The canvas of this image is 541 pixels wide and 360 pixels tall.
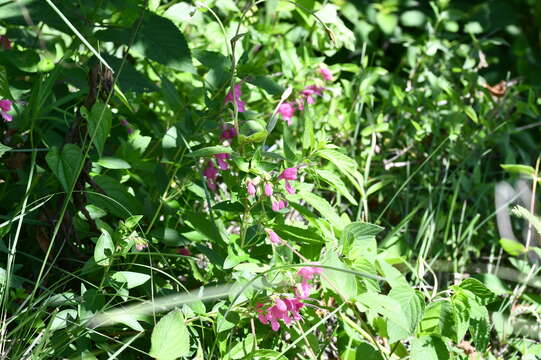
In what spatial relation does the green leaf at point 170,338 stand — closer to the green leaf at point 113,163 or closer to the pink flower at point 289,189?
the pink flower at point 289,189

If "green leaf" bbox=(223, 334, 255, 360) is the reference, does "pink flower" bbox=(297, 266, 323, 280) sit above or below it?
above

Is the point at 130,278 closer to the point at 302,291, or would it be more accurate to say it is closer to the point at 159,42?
the point at 302,291

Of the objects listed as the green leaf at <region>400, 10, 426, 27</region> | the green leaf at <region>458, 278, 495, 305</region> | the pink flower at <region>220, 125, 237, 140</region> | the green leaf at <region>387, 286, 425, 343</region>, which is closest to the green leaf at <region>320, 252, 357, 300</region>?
the green leaf at <region>387, 286, 425, 343</region>

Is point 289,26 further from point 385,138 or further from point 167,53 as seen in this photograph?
point 167,53

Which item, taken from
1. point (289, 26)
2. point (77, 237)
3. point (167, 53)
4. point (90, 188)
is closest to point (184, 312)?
point (77, 237)

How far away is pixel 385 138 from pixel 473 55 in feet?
1.69

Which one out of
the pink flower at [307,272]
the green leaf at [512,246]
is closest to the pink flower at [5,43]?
the pink flower at [307,272]

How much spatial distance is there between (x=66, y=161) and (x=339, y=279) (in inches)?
21.0

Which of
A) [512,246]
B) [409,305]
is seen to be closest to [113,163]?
[409,305]

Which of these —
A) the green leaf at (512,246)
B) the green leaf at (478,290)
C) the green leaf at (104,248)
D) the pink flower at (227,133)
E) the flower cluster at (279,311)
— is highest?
the pink flower at (227,133)

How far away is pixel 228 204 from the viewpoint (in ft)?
4.49

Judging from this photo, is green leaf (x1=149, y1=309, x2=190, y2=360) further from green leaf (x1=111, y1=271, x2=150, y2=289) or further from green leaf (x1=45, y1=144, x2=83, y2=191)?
A: green leaf (x1=45, y1=144, x2=83, y2=191)

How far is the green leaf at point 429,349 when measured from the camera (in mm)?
1366

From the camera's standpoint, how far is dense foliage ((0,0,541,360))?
1283mm
